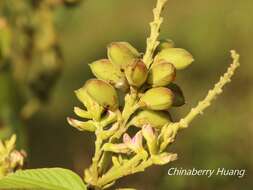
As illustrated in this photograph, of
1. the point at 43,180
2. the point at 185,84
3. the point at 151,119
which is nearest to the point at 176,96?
the point at 151,119

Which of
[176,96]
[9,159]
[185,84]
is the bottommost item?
[185,84]

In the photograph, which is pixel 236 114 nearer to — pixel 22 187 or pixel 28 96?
pixel 28 96

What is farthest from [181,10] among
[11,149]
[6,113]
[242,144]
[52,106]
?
[11,149]

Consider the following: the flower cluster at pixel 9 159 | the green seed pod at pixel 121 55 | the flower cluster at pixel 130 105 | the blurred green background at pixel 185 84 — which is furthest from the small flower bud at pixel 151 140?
the blurred green background at pixel 185 84

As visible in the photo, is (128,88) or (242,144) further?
(242,144)

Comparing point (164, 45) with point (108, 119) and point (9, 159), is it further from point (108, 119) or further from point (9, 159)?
point (9, 159)

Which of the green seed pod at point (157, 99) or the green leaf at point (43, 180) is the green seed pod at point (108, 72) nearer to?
the green seed pod at point (157, 99)

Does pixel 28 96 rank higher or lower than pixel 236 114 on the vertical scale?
higher
